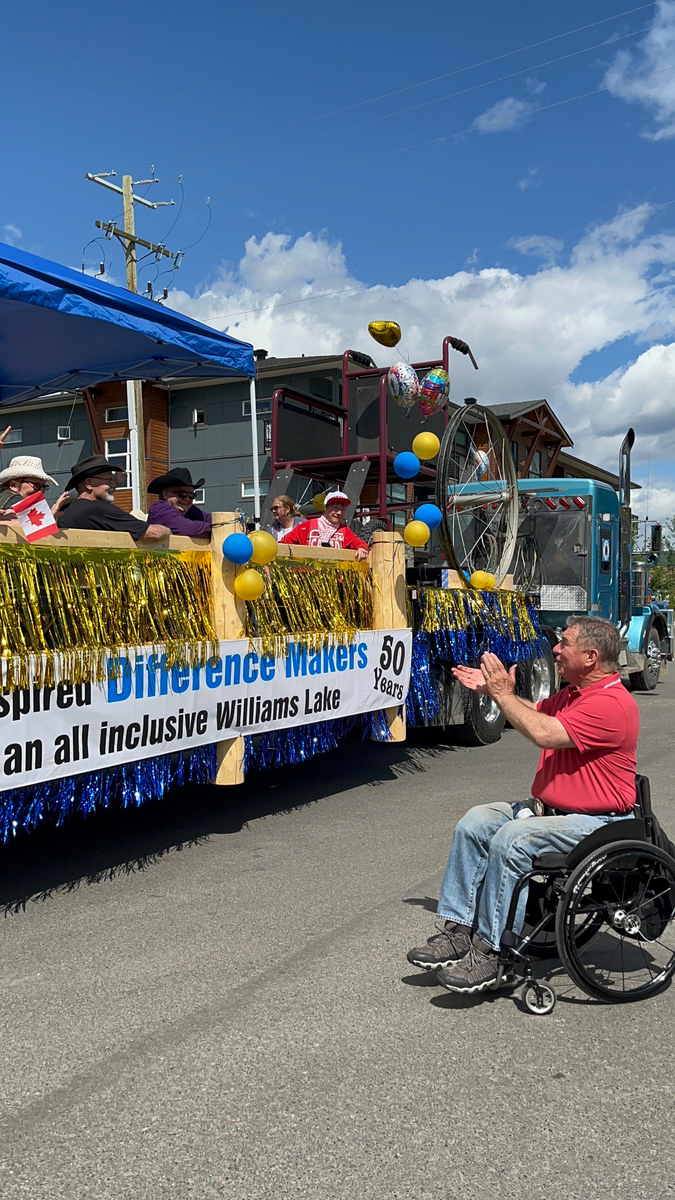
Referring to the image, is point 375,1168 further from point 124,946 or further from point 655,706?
point 655,706

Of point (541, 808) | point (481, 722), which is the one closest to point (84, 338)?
point (481, 722)

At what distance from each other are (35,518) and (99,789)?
1.34 metres

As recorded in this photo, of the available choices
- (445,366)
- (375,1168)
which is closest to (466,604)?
(445,366)

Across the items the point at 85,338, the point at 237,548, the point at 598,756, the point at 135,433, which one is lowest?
the point at 598,756

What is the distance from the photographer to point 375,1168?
95.4 inches

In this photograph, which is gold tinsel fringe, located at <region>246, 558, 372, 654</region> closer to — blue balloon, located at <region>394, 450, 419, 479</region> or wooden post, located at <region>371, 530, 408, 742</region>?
wooden post, located at <region>371, 530, 408, 742</region>

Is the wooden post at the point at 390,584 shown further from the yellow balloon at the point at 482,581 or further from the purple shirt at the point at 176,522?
the purple shirt at the point at 176,522

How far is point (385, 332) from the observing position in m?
8.95

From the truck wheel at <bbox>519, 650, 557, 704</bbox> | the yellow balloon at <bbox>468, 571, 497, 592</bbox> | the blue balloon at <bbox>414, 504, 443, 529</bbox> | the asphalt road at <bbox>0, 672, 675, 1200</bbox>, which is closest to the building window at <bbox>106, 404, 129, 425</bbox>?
the truck wheel at <bbox>519, 650, 557, 704</bbox>

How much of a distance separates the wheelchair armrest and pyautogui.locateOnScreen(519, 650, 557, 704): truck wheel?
581 centimetres

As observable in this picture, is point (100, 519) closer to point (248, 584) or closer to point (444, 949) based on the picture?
point (248, 584)

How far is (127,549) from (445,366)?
557 centimetres

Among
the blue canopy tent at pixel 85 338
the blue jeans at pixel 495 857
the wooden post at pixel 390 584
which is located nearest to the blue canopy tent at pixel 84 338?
the blue canopy tent at pixel 85 338

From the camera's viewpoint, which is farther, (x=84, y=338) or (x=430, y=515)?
(x=84, y=338)
